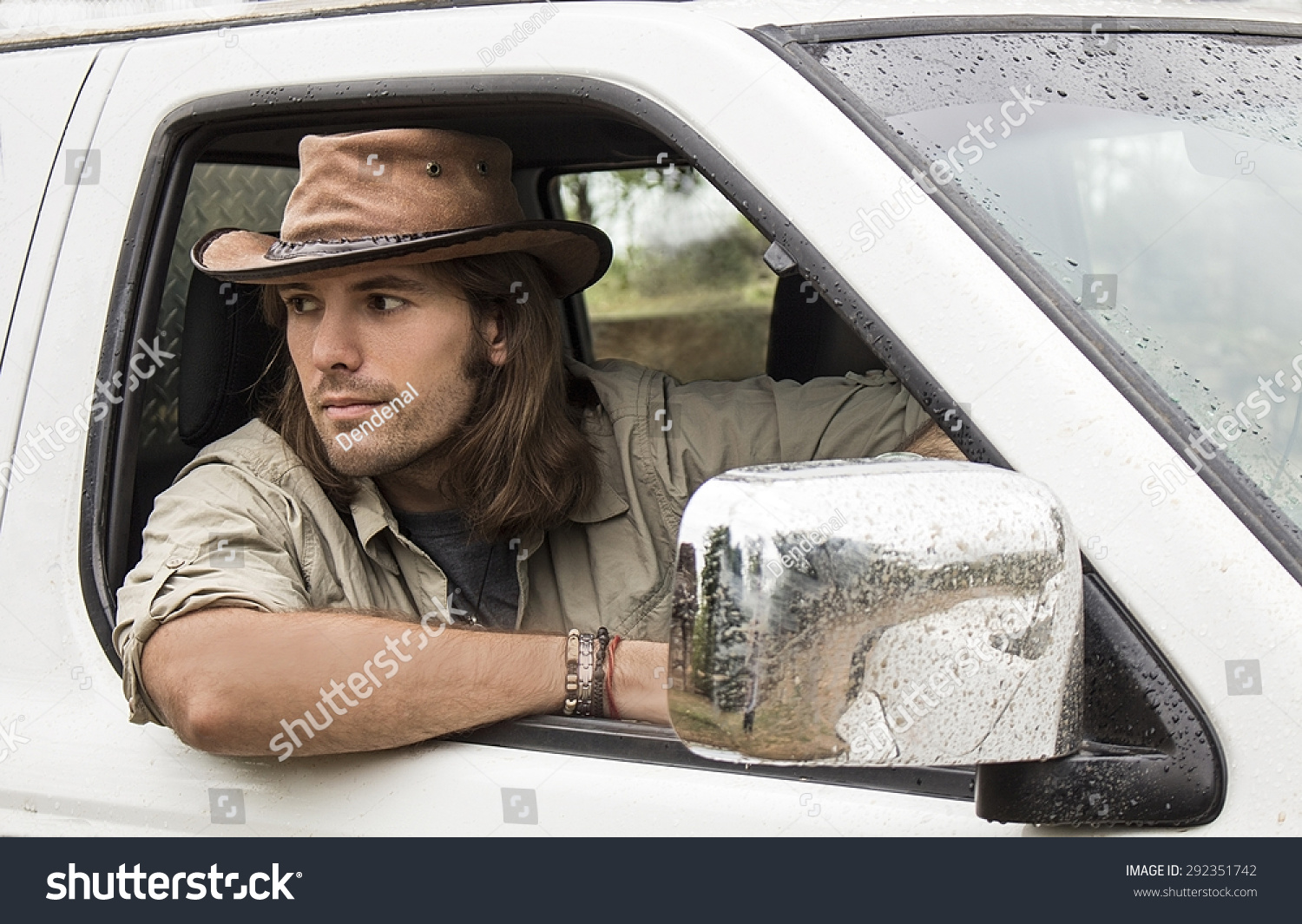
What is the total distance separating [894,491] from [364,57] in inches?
38.4

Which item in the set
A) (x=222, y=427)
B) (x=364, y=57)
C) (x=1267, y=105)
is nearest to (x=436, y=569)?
(x=222, y=427)

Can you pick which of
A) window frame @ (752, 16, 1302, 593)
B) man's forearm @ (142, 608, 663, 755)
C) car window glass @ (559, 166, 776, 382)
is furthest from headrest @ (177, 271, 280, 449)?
car window glass @ (559, 166, 776, 382)

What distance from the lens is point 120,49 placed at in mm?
1804

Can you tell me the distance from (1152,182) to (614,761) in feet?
2.75

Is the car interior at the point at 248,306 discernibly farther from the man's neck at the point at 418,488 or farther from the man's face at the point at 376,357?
the man's neck at the point at 418,488

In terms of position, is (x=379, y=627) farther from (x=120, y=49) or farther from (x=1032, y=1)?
(x=1032, y=1)

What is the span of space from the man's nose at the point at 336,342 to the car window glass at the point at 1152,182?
0.95 meters

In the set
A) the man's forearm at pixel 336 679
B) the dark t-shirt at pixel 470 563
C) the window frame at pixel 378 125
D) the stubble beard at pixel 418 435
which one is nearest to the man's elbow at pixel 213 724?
the man's forearm at pixel 336 679

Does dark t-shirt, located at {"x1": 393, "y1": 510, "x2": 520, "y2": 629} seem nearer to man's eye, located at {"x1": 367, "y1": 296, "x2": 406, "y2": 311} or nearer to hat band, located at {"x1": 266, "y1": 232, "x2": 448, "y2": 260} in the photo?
man's eye, located at {"x1": 367, "y1": 296, "x2": 406, "y2": 311}

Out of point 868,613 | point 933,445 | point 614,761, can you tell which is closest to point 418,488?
point 933,445

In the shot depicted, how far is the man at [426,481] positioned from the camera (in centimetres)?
153

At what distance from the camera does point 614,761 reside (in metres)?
1.37

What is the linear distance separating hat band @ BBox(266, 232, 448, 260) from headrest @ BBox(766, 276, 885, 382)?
96 cm

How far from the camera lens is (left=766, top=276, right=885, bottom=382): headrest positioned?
2.75 meters
